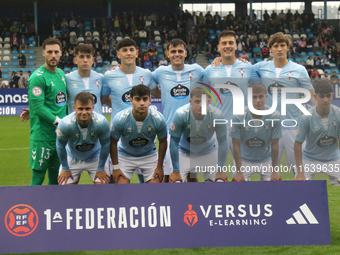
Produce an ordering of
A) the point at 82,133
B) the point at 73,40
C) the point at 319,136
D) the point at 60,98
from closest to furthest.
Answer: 1. the point at 319,136
2. the point at 82,133
3. the point at 60,98
4. the point at 73,40

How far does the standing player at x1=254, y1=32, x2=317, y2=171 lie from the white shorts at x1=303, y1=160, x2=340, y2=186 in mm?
174

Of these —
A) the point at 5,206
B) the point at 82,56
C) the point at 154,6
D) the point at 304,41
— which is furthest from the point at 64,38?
the point at 5,206

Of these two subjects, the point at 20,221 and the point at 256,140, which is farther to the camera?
the point at 256,140

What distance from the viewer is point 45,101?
5145 mm

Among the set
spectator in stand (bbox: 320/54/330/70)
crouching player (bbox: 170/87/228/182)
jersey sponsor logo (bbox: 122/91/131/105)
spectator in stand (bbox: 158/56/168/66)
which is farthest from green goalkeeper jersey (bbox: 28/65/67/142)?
spectator in stand (bbox: 320/54/330/70)

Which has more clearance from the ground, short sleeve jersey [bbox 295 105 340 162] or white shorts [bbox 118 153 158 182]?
short sleeve jersey [bbox 295 105 340 162]

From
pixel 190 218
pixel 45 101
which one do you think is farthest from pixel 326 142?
pixel 45 101

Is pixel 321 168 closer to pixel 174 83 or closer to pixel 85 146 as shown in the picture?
pixel 174 83

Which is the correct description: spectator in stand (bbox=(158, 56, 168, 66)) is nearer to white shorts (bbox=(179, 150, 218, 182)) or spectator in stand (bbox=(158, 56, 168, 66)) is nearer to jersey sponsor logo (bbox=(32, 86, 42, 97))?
jersey sponsor logo (bbox=(32, 86, 42, 97))

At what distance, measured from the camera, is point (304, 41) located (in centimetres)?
2505

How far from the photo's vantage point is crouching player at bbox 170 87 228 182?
4266 mm

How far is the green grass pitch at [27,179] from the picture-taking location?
3977 millimetres

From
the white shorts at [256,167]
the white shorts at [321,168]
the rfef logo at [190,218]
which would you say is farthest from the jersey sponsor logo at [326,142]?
the rfef logo at [190,218]

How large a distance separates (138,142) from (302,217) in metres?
2.05
